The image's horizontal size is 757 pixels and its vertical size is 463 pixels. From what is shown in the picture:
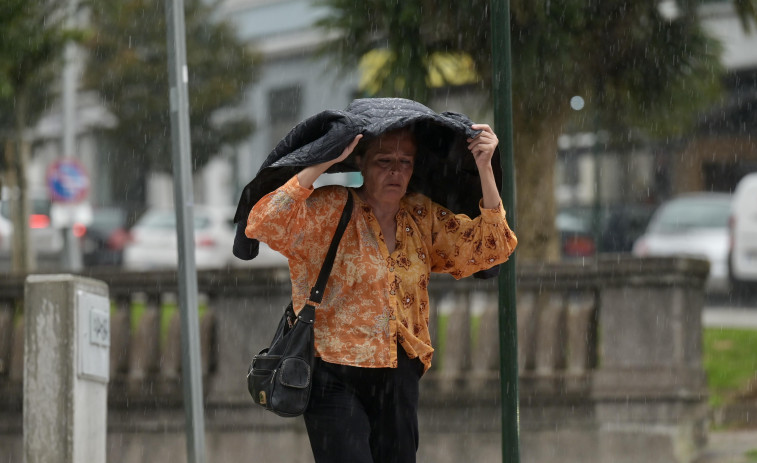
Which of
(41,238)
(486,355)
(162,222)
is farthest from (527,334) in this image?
(41,238)

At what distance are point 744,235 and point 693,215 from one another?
7.85 feet

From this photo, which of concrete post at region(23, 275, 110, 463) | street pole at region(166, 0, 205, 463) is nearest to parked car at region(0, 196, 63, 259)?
concrete post at region(23, 275, 110, 463)

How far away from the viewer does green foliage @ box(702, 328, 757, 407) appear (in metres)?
11.7

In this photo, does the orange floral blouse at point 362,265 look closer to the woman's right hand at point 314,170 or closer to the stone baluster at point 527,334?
the woman's right hand at point 314,170

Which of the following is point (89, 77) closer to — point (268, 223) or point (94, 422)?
point (94, 422)

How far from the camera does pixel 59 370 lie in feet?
22.8

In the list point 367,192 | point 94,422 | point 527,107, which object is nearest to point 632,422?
point 527,107

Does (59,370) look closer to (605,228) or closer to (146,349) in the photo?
(146,349)

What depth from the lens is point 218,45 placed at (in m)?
28.3

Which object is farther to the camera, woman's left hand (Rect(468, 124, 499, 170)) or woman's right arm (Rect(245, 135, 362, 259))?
woman's left hand (Rect(468, 124, 499, 170))

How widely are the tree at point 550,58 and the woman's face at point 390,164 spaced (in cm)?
544

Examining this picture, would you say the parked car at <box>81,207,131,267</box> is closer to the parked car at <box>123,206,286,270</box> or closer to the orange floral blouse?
the parked car at <box>123,206,286,270</box>

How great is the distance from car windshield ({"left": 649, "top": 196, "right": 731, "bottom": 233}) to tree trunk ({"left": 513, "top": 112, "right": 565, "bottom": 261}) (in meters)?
9.31

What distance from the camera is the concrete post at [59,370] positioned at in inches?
273
